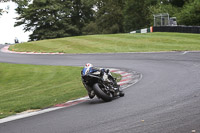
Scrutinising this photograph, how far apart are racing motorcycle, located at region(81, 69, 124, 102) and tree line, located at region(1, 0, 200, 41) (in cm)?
4306

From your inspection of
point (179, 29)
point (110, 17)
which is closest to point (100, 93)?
point (179, 29)

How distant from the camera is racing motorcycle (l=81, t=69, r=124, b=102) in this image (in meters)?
9.68

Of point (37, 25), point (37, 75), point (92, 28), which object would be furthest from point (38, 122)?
point (92, 28)

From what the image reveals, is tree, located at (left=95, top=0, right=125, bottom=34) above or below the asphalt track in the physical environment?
above

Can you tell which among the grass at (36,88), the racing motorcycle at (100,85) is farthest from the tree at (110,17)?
the racing motorcycle at (100,85)

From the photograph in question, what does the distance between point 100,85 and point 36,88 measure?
552 cm

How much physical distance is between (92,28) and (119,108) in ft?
243

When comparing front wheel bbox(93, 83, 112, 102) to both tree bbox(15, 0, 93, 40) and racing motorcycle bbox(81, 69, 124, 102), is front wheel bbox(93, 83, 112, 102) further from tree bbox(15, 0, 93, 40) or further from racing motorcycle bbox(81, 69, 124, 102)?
tree bbox(15, 0, 93, 40)

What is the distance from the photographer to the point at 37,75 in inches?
758

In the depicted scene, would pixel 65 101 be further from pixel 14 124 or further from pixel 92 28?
pixel 92 28

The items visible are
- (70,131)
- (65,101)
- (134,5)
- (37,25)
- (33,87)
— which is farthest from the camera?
(134,5)

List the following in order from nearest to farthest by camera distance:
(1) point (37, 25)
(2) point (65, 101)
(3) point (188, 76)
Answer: (2) point (65, 101), (3) point (188, 76), (1) point (37, 25)

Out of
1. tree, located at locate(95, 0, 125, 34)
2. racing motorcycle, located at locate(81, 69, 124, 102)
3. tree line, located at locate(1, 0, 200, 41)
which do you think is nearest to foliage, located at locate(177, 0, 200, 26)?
tree line, located at locate(1, 0, 200, 41)

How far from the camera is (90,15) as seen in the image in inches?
3282
